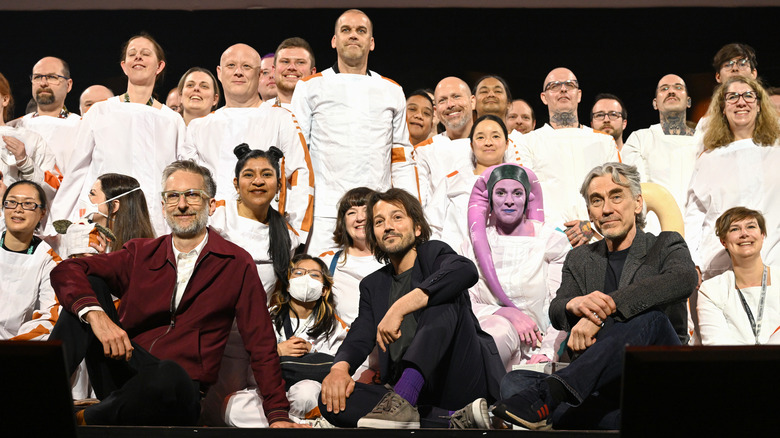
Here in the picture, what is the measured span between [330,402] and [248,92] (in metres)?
2.30

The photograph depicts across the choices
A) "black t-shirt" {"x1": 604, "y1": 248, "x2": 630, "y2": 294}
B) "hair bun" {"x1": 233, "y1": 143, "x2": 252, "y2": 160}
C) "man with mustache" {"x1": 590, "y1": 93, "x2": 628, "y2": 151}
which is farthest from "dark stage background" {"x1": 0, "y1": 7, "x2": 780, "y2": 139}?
"black t-shirt" {"x1": 604, "y1": 248, "x2": 630, "y2": 294}

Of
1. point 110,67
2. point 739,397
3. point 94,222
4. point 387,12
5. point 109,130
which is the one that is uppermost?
point 387,12

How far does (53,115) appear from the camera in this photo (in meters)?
5.30

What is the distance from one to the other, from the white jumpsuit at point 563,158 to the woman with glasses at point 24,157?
8.92 feet

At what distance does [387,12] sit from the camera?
6.66 meters

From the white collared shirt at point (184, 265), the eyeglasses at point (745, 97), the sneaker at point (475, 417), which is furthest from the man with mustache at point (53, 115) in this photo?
the eyeglasses at point (745, 97)

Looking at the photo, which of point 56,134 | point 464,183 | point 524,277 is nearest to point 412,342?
point 524,277

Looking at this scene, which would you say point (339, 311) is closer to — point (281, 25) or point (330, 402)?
point (330, 402)

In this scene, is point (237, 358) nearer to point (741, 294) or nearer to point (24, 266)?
point (24, 266)

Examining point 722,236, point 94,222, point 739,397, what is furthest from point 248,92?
point 739,397

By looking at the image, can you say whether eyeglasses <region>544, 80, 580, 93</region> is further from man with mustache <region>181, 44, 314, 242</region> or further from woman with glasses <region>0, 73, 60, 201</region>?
woman with glasses <region>0, 73, 60, 201</region>

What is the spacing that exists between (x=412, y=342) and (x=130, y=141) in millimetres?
2443

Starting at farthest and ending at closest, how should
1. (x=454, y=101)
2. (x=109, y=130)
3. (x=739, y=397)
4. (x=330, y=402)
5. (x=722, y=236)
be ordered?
(x=454, y=101) < (x=109, y=130) < (x=722, y=236) < (x=330, y=402) < (x=739, y=397)

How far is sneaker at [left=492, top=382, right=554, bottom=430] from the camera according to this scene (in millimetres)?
2768
